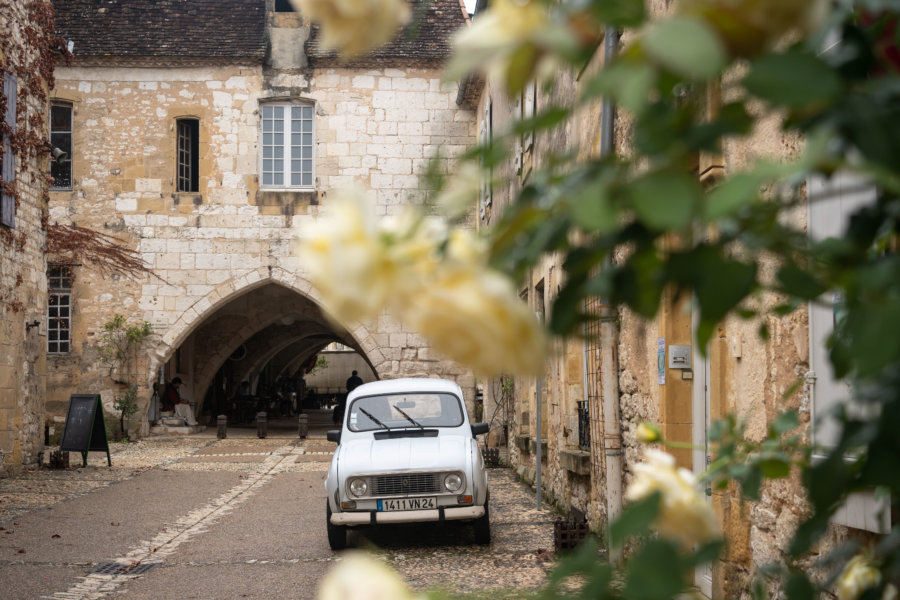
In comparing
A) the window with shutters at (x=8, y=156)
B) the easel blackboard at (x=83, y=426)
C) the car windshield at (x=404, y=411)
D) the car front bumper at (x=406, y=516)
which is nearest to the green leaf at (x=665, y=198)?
the car front bumper at (x=406, y=516)

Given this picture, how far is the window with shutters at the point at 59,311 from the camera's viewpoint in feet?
59.4

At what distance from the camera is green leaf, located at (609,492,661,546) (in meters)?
0.82

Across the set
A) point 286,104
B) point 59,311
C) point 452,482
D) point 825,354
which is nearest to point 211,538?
point 452,482

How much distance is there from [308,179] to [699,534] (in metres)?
17.9

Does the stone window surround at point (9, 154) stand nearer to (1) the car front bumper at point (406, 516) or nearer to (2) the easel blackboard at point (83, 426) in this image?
(2) the easel blackboard at point (83, 426)

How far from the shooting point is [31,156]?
41.1ft

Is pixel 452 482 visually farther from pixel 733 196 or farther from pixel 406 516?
pixel 733 196

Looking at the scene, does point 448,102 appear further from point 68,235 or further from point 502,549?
point 502,549

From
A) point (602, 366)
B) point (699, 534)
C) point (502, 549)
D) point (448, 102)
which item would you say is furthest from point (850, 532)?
point (448, 102)

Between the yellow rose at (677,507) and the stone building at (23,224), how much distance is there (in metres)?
11.9

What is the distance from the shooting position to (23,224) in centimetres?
1216

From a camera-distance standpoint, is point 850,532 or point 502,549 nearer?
point 850,532

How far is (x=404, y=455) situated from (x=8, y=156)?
7.60 meters

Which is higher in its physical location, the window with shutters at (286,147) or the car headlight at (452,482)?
the window with shutters at (286,147)
